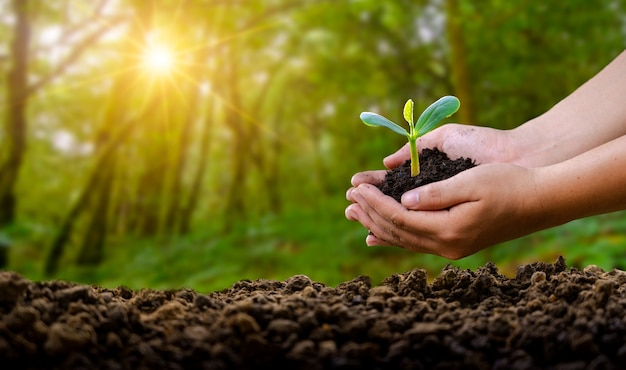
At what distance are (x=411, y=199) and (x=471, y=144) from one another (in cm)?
51

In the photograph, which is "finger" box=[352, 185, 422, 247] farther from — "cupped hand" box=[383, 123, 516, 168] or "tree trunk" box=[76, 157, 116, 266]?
"tree trunk" box=[76, 157, 116, 266]

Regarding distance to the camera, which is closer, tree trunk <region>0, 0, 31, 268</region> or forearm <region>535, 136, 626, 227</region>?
forearm <region>535, 136, 626, 227</region>

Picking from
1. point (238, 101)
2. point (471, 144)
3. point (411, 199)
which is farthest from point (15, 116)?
point (411, 199)

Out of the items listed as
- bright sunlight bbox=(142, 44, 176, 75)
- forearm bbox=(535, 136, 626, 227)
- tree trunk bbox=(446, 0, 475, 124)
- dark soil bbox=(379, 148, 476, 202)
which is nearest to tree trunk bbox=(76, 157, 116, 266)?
bright sunlight bbox=(142, 44, 176, 75)

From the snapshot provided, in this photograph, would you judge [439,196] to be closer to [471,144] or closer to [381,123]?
[381,123]

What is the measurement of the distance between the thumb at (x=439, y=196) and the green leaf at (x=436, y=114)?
0.78ft

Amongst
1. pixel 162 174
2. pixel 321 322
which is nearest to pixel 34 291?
pixel 321 322

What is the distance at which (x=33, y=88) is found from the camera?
6035mm

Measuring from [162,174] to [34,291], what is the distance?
24.1 feet

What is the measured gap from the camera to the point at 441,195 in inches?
50.2

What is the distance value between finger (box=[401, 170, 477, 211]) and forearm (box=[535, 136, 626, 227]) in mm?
159

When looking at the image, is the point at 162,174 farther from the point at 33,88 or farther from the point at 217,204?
the point at 217,204

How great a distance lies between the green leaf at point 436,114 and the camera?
4.83ft

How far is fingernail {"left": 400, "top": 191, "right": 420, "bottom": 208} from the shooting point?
1319 millimetres
